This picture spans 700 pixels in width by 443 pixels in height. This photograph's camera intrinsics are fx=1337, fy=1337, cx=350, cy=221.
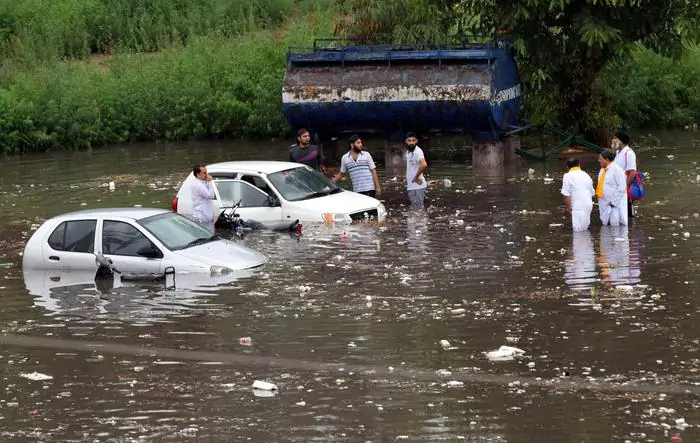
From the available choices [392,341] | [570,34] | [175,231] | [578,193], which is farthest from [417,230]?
[570,34]

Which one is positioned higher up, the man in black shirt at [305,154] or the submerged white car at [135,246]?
the man in black shirt at [305,154]

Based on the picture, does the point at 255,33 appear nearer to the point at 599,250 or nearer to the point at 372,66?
the point at 372,66

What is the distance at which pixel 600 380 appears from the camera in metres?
12.6

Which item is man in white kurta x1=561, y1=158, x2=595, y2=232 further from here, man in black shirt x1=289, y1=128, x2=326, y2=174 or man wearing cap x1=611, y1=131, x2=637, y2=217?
man in black shirt x1=289, y1=128, x2=326, y2=174

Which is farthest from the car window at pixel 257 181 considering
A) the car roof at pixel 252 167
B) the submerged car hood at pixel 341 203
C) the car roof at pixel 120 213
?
the car roof at pixel 120 213

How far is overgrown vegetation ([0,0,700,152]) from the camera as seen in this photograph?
34.0 meters

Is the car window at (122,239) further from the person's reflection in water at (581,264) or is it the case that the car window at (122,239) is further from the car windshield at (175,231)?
the person's reflection in water at (581,264)

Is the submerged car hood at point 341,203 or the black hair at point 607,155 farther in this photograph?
the submerged car hood at point 341,203

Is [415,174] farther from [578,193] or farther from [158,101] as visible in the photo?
[158,101]

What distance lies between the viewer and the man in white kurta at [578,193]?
21.2 meters

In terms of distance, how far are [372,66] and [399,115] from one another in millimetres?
1373

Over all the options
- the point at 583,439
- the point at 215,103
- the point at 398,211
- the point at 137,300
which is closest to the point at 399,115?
the point at 398,211

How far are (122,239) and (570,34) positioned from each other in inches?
675

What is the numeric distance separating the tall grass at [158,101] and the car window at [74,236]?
75.7ft
